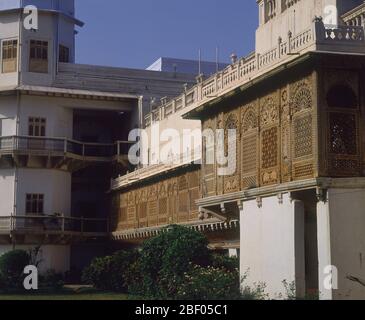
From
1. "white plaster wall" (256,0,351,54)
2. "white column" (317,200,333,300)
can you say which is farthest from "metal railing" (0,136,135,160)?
"white column" (317,200,333,300)

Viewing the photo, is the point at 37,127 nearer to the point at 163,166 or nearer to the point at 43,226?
the point at 43,226

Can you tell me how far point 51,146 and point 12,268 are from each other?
7.43 meters

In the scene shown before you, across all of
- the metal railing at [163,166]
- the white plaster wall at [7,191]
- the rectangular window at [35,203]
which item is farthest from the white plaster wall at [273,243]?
the white plaster wall at [7,191]

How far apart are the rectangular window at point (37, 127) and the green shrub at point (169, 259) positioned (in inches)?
723

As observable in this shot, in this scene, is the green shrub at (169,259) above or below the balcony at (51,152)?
below

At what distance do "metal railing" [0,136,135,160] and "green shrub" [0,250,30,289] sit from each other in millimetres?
5971

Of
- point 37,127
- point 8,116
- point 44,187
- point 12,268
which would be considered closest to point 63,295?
point 12,268

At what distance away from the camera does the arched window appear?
1667cm

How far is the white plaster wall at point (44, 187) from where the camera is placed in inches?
1548

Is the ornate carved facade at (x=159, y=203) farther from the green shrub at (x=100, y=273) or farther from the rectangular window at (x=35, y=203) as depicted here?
the rectangular window at (x=35, y=203)

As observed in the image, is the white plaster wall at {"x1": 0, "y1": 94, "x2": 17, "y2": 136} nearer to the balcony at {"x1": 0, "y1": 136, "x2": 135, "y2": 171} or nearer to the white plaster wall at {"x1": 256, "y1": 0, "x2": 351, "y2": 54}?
the balcony at {"x1": 0, "y1": 136, "x2": 135, "y2": 171}

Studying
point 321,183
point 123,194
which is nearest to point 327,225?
point 321,183

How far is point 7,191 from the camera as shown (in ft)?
129

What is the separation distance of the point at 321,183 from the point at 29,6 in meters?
29.5
